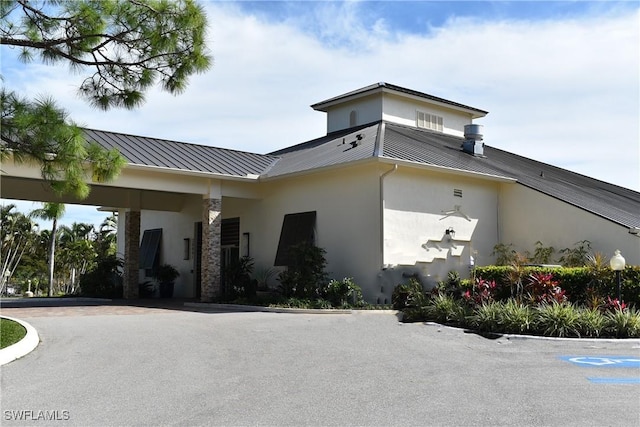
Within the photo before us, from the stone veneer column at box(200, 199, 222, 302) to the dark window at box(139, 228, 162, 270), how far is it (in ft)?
24.0

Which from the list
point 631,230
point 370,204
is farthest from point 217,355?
point 631,230

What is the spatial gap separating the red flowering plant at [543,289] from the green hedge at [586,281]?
0.21 m

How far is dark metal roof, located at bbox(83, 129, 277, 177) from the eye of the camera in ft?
65.6

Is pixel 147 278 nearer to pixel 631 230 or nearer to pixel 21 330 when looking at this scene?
pixel 21 330

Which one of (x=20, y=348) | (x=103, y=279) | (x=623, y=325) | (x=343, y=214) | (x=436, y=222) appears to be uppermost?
(x=343, y=214)

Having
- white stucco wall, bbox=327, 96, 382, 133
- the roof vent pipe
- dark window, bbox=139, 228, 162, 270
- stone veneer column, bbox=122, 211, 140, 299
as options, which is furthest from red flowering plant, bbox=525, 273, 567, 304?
dark window, bbox=139, 228, 162, 270

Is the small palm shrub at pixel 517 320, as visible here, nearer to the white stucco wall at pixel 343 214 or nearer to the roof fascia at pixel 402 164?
the white stucco wall at pixel 343 214

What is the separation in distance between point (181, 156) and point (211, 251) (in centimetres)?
327

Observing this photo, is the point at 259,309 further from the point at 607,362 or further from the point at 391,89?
the point at 391,89

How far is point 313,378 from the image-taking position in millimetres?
8352

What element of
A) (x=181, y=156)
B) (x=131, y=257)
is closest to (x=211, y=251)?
(x=181, y=156)

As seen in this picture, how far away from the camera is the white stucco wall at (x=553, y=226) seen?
17938 millimetres

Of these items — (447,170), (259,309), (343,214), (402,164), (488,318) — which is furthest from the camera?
(343,214)

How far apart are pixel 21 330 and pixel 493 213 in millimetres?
15160
